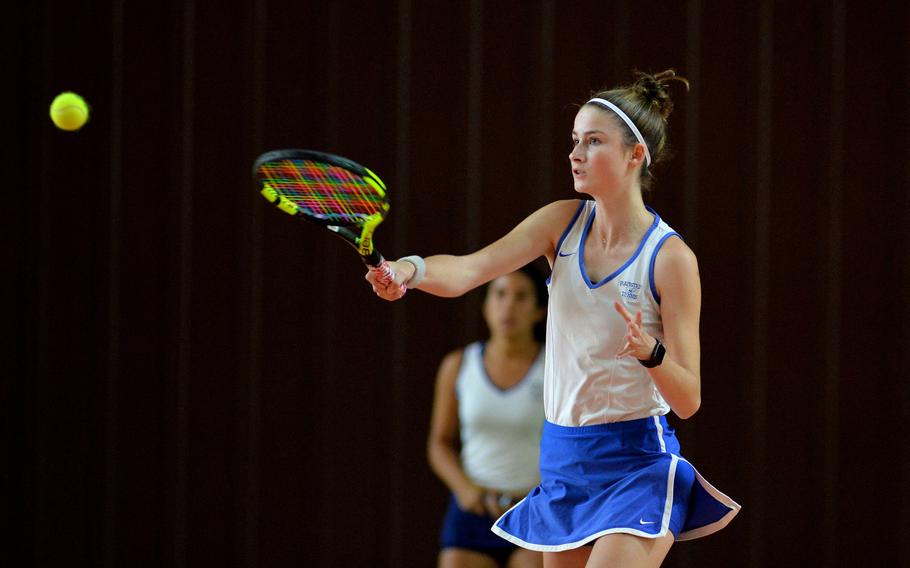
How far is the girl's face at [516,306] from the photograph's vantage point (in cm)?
305

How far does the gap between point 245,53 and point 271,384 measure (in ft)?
3.97

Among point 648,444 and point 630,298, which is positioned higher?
point 630,298

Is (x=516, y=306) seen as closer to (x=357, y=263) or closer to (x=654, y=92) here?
(x=654, y=92)

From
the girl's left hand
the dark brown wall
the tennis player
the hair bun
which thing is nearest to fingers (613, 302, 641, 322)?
the girl's left hand

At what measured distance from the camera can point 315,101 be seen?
4055 mm

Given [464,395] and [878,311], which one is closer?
[464,395]

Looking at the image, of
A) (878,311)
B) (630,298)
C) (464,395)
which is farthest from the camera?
(878,311)

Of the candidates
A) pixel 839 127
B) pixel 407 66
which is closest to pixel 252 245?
pixel 407 66

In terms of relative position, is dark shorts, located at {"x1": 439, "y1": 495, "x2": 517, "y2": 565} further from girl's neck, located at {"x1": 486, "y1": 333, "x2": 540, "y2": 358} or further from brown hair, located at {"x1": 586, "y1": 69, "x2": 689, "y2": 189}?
brown hair, located at {"x1": 586, "y1": 69, "x2": 689, "y2": 189}

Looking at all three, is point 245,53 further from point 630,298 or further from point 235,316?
point 630,298

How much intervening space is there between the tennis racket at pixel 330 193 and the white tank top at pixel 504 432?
0.90m

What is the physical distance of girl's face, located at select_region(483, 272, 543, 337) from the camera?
305 cm

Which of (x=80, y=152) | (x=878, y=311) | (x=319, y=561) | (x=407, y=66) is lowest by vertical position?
(x=319, y=561)

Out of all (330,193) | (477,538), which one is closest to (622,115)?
(330,193)
